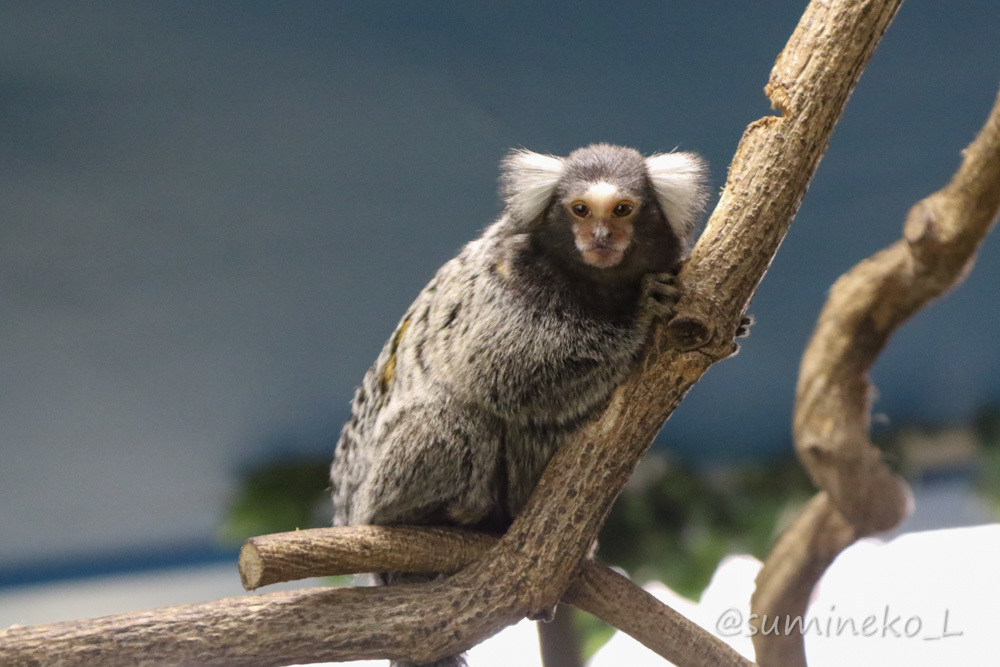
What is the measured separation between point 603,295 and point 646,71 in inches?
46.3

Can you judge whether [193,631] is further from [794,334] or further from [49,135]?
[794,334]

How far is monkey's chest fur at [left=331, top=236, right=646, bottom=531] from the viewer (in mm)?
2221

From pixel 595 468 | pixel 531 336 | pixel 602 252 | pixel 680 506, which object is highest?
pixel 602 252

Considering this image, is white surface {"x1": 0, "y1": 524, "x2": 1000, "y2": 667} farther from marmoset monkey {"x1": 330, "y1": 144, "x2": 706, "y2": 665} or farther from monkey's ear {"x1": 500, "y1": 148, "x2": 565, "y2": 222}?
monkey's ear {"x1": 500, "y1": 148, "x2": 565, "y2": 222}

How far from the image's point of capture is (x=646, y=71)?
307 centimetres

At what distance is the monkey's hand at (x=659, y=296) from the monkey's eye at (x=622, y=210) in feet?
0.56

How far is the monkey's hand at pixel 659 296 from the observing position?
2100mm

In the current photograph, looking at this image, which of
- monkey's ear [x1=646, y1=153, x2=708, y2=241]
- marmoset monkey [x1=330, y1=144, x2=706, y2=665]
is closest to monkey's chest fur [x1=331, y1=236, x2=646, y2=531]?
marmoset monkey [x1=330, y1=144, x2=706, y2=665]

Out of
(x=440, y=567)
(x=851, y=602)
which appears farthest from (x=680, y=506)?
(x=440, y=567)

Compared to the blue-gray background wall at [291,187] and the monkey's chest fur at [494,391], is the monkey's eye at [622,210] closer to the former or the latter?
the monkey's chest fur at [494,391]

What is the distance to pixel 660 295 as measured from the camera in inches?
83.2

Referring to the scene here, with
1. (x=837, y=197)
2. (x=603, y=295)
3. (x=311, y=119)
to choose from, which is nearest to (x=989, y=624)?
(x=837, y=197)

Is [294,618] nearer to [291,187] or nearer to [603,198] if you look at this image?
[603,198]

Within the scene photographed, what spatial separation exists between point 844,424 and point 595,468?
1.58 meters
